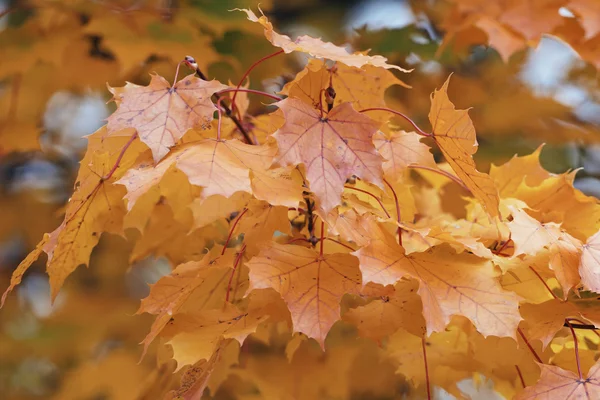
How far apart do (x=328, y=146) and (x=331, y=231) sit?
11cm

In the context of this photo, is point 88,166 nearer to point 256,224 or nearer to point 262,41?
point 256,224

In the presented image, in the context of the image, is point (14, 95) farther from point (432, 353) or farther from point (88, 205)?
point (432, 353)

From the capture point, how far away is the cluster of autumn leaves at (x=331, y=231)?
2.44ft

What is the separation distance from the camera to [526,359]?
3.06 ft

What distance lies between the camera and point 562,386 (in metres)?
0.75

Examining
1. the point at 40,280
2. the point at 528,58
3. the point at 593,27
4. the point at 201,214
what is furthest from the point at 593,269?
the point at 40,280

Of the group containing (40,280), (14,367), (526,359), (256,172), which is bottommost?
(14,367)

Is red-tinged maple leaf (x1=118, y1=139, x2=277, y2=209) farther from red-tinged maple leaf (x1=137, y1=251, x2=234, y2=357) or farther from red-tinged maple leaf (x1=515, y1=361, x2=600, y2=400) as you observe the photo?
red-tinged maple leaf (x1=515, y1=361, x2=600, y2=400)

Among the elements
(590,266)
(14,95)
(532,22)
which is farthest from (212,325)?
(14,95)

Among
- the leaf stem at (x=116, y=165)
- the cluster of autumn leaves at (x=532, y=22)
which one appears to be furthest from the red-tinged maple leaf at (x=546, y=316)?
the cluster of autumn leaves at (x=532, y=22)

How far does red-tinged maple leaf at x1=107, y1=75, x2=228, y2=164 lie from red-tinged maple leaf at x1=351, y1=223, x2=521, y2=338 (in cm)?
27

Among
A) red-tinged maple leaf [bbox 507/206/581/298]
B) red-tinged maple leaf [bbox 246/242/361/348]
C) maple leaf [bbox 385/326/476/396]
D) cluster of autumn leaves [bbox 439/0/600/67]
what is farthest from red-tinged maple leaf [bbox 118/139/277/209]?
cluster of autumn leaves [bbox 439/0/600/67]

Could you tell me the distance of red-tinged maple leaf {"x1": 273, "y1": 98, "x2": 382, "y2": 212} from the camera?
72 centimetres

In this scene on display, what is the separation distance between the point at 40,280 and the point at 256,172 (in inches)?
70.0
